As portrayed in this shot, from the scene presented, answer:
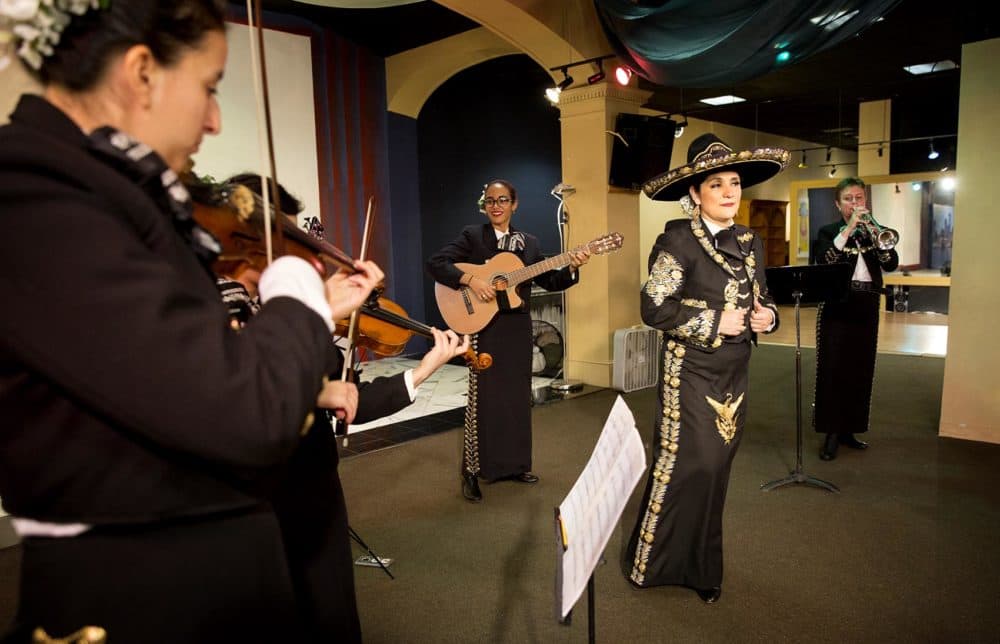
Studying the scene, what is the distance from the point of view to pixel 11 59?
0.72 metres

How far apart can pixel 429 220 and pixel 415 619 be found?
667cm

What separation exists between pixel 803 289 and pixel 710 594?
6.25ft

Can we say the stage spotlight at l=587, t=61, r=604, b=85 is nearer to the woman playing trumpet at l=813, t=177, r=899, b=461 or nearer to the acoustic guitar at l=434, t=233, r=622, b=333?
the woman playing trumpet at l=813, t=177, r=899, b=461

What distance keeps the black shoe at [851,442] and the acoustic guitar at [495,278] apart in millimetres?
2111

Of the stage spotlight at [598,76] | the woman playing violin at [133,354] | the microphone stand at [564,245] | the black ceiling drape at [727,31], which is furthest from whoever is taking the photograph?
the microphone stand at [564,245]

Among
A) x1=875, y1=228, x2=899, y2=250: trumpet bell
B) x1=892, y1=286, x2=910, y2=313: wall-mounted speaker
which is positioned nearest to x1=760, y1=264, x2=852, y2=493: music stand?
x1=875, y1=228, x2=899, y2=250: trumpet bell

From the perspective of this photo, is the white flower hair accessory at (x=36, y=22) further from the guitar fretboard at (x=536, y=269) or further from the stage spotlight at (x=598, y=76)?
the stage spotlight at (x=598, y=76)

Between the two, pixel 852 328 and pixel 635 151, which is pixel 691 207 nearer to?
pixel 852 328

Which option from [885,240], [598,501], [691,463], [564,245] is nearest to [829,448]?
[885,240]

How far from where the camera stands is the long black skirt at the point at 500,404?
3746 millimetres

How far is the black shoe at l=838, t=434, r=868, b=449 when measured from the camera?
433cm

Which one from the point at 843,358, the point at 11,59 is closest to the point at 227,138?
the point at 843,358

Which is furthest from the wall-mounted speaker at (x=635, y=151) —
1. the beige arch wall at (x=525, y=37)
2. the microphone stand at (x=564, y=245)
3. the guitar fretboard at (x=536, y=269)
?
the guitar fretboard at (x=536, y=269)

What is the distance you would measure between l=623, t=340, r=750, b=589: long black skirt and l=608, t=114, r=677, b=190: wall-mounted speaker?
12.9 feet
